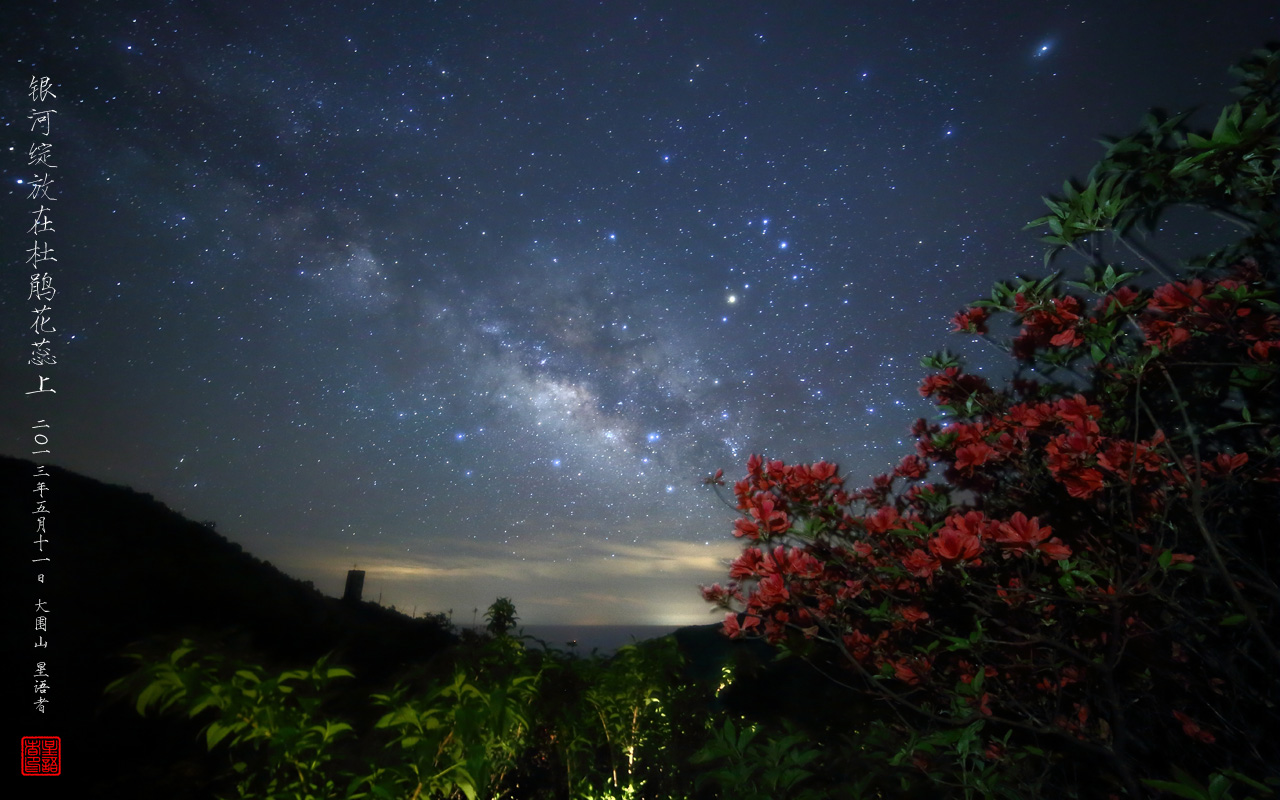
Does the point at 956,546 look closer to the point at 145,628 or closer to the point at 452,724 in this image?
the point at 452,724

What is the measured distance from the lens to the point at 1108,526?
77.7 inches

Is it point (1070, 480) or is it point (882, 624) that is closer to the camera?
point (1070, 480)

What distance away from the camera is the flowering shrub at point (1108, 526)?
68.7 inches

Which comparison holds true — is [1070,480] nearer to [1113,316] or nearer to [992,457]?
[992,457]

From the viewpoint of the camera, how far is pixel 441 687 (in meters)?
1.65

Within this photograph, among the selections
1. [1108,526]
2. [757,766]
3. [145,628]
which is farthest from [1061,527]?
[145,628]

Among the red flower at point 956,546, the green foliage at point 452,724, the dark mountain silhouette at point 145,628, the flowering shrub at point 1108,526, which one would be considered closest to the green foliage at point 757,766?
the flowering shrub at point 1108,526

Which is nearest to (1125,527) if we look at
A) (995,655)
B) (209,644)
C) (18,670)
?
(995,655)

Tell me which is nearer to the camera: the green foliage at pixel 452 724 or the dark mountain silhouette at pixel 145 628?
the green foliage at pixel 452 724

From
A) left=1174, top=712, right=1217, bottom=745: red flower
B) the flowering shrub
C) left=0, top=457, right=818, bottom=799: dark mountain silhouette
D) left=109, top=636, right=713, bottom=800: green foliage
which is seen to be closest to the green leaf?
the flowering shrub

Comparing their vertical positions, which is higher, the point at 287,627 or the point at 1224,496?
the point at 1224,496

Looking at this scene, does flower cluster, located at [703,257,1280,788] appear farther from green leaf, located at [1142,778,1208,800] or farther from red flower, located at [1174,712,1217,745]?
green leaf, located at [1142,778,1208,800]

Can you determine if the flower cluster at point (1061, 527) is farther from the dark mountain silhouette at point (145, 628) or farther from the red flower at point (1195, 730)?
the dark mountain silhouette at point (145, 628)

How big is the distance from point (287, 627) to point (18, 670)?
114 inches
